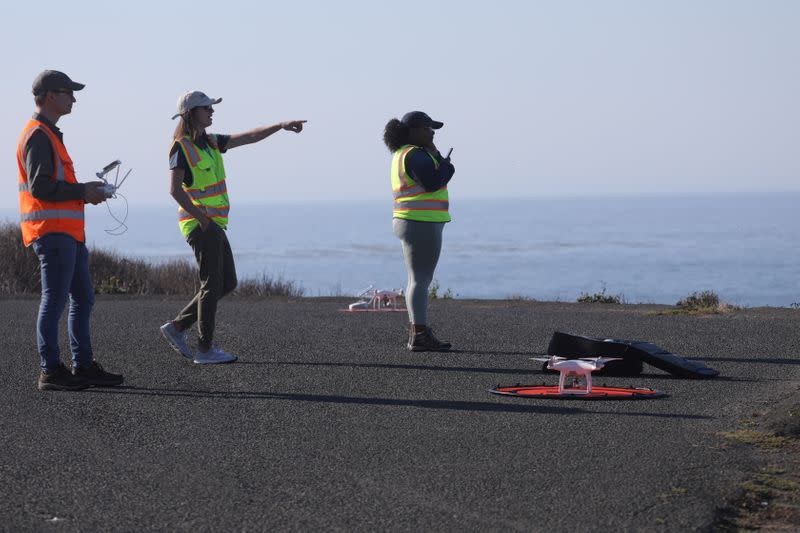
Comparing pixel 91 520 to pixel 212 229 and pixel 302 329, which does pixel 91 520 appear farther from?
pixel 302 329

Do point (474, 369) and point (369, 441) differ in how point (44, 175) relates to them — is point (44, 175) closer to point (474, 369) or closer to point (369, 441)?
point (369, 441)

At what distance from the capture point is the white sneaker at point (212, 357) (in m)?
10.1

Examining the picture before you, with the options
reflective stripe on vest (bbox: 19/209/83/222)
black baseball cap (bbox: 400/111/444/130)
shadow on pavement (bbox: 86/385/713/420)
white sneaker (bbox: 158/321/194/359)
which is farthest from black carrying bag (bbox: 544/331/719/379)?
reflective stripe on vest (bbox: 19/209/83/222)

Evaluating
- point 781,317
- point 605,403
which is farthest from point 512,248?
point 605,403

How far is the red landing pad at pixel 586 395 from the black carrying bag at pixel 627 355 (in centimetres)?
65

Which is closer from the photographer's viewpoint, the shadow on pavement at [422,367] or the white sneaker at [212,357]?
the shadow on pavement at [422,367]

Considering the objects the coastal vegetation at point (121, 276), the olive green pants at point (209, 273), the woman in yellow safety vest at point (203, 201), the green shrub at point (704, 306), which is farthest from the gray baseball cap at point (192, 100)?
the coastal vegetation at point (121, 276)

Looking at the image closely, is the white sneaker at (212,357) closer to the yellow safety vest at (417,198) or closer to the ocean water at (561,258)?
the yellow safety vest at (417,198)

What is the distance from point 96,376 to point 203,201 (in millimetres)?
1591

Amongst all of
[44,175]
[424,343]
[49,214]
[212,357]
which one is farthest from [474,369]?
[44,175]

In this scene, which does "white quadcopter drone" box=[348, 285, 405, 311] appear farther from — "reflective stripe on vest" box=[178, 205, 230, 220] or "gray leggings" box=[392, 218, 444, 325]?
"reflective stripe on vest" box=[178, 205, 230, 220]

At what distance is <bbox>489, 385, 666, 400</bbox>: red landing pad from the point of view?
27.3 ft

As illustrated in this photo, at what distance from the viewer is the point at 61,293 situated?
338 inches

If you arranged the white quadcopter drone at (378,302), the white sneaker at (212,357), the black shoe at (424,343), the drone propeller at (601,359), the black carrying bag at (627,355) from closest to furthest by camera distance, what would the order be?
the drone propeller at (601,359) → the black carrying bag at (627,355) → the white sneaker at (212,357) → the black shoe at (424,343) → the white quadcopter drone at (378,302)
